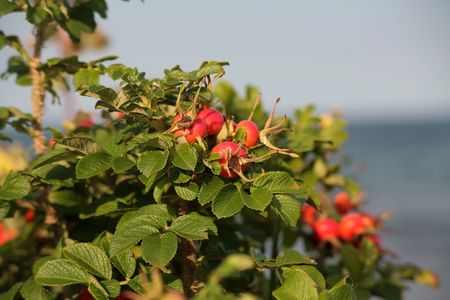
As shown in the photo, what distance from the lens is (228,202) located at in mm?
1029

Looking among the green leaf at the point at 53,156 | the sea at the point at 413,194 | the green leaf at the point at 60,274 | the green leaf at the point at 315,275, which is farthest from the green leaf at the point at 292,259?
the sea at the point at 413,194

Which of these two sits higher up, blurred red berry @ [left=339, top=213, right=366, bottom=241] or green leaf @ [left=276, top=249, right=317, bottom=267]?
blurred red berry @ [left=339, top=213, right=366, bottom=241]

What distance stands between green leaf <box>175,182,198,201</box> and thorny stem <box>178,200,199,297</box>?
0.36ft

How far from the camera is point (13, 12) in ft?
4.58

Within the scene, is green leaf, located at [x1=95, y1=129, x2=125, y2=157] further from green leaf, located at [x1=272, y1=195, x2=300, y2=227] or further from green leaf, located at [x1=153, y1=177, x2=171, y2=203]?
green leaf, located at [x1=272, y1=195, x2=300, y2=227]

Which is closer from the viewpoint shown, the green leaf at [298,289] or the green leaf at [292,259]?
the green leaf at [298,289]

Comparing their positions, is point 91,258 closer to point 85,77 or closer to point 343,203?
point 85,77

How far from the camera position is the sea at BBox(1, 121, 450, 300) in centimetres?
804

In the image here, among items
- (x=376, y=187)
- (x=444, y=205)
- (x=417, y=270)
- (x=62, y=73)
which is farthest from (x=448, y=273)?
(x=376, y=187)

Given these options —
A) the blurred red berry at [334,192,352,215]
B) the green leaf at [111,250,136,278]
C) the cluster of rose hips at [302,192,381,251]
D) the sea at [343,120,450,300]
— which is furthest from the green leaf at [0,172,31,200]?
the blurred red berry at [334,192,352,215]

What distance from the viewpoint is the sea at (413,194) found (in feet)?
26.4

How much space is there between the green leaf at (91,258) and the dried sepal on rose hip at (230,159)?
246 millimetres

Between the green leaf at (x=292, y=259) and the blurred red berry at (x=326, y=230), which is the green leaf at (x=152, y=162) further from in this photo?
the blurred red berry at (x=326, y=230)

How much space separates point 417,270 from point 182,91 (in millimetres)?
1364
